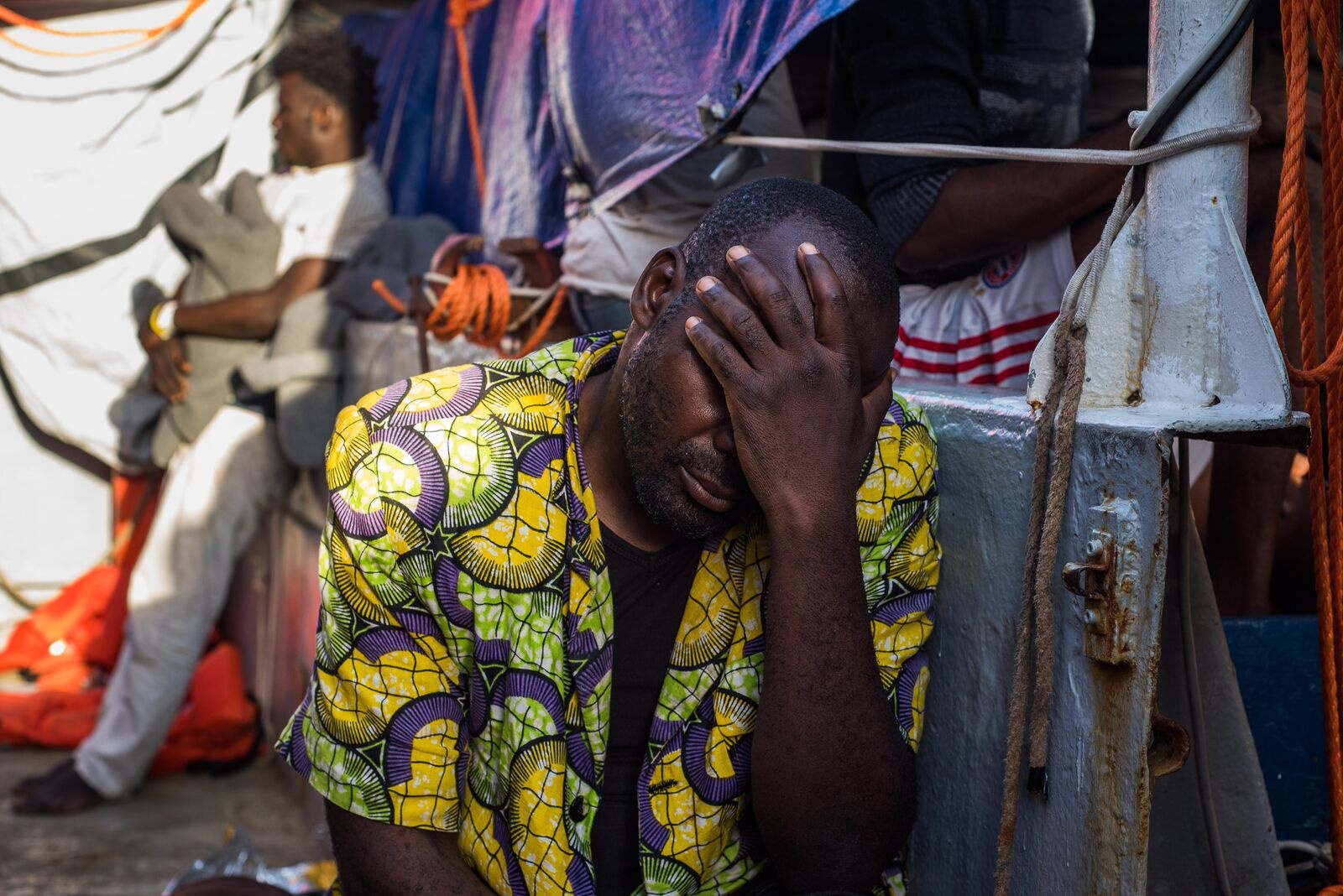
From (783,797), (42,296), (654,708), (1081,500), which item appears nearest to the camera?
(1081,500)

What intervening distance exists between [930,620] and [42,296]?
16.7 ft

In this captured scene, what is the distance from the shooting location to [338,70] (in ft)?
16.0

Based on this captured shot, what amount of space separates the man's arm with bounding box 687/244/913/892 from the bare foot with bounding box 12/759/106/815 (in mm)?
3418

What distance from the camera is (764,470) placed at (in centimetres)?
137

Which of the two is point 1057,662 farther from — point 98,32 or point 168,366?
point 98,32

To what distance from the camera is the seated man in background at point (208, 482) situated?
416cm

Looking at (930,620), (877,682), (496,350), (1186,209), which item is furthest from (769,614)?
(496,350)

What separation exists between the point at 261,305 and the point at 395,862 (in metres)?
3.38

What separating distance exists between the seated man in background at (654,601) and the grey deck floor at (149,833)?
8.14 ft

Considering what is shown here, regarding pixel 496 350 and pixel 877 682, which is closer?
pixel 877 682

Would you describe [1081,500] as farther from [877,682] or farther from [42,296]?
[42,296]

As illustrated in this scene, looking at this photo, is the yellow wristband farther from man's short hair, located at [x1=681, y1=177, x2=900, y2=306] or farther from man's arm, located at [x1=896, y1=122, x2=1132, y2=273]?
man's short hair, located at [x1=681, y1=177, x2=900, y2=306]

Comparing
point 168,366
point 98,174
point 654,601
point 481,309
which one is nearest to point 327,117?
point 168,366

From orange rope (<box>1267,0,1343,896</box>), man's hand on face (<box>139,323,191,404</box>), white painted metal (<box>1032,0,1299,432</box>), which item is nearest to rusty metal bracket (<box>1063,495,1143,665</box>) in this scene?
white painted metal (<box>1032,0,1299,432</box>)
